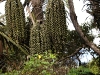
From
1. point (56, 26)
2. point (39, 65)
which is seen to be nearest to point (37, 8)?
point (39, 65)

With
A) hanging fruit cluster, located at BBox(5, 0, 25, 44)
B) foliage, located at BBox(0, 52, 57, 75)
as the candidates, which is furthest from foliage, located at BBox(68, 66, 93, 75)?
hanging fruit cluster, located at BBox(5, 0, 25, 44)

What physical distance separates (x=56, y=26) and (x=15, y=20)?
106cm

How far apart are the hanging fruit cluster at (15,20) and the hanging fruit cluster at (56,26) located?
762mm

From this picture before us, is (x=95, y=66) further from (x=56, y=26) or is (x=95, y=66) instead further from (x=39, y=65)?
(x=56, y=26)

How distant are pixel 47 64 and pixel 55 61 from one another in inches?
8.0

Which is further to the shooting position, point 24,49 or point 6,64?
point 6,64

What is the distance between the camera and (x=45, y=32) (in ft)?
24.8

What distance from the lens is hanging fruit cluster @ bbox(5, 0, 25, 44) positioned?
762cm

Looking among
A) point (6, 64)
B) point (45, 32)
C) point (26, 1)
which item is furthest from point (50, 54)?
point (26, 1)

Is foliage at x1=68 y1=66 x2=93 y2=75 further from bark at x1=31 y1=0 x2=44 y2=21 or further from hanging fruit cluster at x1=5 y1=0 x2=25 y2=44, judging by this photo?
hanging fruit cluster at x1=5 y1=0 x2=25 y2=44

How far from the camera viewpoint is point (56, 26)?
7047mm

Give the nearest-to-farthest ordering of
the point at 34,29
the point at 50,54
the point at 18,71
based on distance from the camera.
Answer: the point at 50,54 < the point at 34,29 < the point at 18,71

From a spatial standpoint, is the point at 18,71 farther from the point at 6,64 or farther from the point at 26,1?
the point at 26,1

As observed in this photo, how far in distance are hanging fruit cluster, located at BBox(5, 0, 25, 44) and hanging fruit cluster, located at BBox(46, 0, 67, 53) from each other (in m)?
0.76
